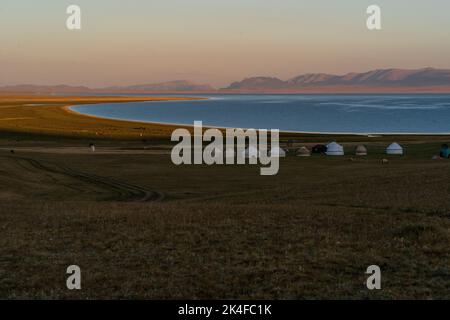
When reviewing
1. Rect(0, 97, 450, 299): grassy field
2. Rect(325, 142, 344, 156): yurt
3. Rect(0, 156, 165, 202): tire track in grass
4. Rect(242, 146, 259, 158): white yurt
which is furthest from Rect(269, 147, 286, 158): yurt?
Rect(0, 97, 450, 299): grassy field

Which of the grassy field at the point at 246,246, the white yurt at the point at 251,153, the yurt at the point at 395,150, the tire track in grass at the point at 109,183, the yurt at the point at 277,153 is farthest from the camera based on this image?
the yurt at the point at 395,150

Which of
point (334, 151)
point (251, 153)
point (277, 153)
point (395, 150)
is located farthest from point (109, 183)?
point (395, 150)

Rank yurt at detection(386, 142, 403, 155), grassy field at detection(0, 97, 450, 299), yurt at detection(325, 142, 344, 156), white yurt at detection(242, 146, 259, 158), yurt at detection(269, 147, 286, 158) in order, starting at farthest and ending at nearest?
yurt at detection(325, 142, 344, 156)
yurt at detection(386, 142, 403, 155)
yurt at detection(269, 147, 286, 158)
white yurt at detection(242, 146, 259, 158)
grassy field at detection(0, 97, 450, 299)

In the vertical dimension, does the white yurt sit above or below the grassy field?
below

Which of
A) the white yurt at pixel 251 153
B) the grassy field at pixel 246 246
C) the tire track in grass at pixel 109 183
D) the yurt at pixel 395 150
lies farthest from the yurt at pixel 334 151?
the grassy field at pixel 246 246

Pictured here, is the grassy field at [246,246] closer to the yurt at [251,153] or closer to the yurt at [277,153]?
the yurt at [251,153]

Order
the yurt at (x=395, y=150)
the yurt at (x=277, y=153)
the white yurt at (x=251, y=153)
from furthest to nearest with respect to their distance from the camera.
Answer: the yurt at (x=395, y=150)
the yurt at (x=277, y=153)
the white yurt at (x=251, y=153)

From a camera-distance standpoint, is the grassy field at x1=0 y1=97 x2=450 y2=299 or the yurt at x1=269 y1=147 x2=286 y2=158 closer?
the grassy field at x1=0 y1=97 x2=450 y2=299

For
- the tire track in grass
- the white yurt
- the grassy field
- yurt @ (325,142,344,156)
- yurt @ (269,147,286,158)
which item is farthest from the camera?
→ yurt @ (325,142,344,156)

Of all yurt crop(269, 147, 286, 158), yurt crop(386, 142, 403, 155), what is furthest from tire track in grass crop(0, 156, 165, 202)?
yurt crop(386, 142, 403, 155)

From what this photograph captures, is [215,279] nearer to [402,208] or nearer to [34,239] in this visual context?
[34,239]

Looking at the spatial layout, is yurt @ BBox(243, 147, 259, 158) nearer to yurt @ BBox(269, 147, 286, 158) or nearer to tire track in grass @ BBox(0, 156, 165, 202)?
yurt @ BBox(269, 147, 286, 158)

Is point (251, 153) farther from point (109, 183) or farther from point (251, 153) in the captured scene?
point (109, 183)

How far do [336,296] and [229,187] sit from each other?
29868 millimetres
